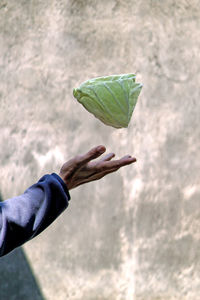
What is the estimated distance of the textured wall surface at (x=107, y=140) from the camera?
3359 millimetres

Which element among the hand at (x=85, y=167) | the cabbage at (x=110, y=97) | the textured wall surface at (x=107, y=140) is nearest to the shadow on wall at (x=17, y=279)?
the textured wall surface at (x=107, y=140)

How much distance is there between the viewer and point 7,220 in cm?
127

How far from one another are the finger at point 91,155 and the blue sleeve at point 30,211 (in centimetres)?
8

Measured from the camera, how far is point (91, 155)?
140cm

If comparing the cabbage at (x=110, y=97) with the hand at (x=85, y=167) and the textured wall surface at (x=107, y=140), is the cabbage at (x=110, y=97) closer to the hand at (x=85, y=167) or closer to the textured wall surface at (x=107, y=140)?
the hand at (x=85, y=167)

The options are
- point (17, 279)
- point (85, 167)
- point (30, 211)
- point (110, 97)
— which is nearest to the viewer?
point (30, 211)

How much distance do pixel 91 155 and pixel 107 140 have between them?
205 centimetres

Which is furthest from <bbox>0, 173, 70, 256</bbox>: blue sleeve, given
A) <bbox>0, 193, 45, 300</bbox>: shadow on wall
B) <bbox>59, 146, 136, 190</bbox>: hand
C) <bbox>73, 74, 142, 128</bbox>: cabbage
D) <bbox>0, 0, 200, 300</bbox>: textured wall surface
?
<bbox>0, 193, 45, 300</bbox>: shadow on wall

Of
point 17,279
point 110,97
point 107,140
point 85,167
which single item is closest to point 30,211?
point 85,167

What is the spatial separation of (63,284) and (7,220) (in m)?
2.34

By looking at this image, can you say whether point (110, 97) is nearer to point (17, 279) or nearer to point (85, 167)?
point (85, 167)

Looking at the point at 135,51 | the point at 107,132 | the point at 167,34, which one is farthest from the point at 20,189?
the point at 167,34

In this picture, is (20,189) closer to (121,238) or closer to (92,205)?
(92,205)

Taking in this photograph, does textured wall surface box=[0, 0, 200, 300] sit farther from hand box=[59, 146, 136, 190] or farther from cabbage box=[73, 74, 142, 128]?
hand box=[59, 146, 136, 190]
